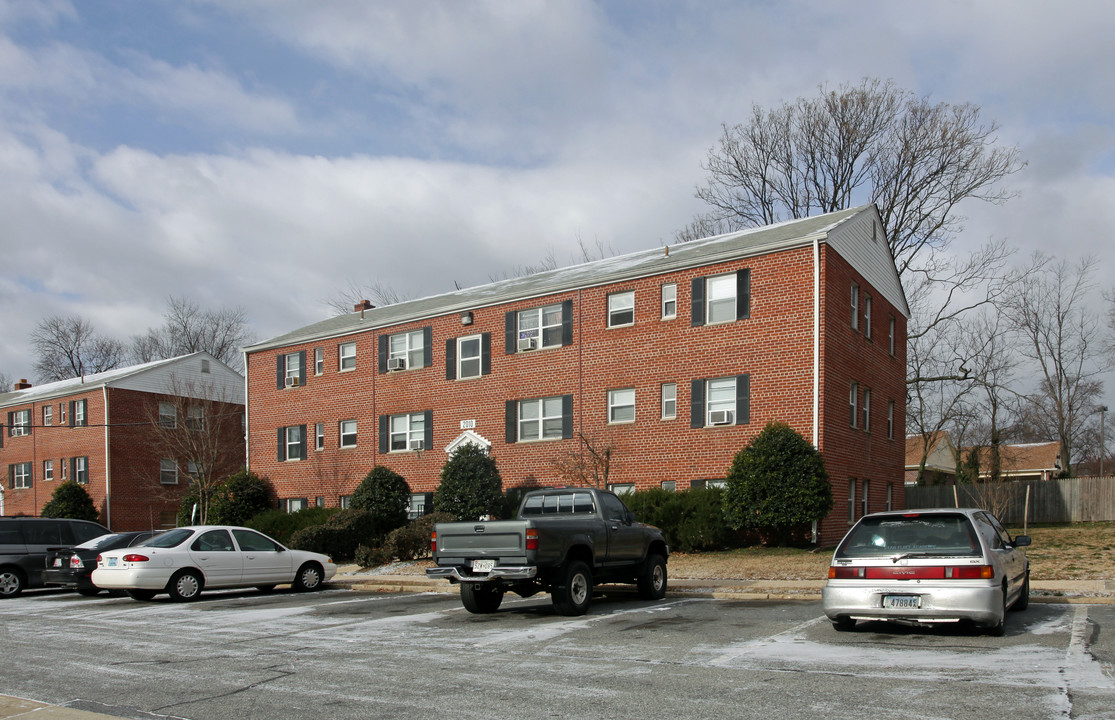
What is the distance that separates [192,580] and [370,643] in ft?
24.1

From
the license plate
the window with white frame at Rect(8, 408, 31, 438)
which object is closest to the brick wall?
the license plate

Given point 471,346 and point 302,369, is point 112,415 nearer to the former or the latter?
point 302,369

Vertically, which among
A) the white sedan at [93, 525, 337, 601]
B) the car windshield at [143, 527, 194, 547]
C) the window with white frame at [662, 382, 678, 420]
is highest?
the window with white frame at [662, 382, 678, 420]

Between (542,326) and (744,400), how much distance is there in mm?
7211

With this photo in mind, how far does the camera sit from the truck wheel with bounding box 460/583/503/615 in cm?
1309

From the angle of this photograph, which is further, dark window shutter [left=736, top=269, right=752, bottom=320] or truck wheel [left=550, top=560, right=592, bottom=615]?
dark window shutter [left=736, top=269, right=752, bottom=320]

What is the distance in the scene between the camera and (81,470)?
4638 cm

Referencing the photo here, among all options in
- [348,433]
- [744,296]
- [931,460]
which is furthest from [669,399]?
[931,460]

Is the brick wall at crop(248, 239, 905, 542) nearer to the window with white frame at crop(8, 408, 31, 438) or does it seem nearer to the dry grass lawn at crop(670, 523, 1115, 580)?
the dry grass lawn at crop(670, 523, 1115, 580)

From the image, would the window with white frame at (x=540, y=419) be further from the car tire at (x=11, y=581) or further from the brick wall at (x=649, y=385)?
the car tire at (x=11, y=581)

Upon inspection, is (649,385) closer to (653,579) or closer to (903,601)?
(653,579)

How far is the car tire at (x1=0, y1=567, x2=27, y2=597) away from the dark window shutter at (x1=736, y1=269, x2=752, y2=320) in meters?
17.4

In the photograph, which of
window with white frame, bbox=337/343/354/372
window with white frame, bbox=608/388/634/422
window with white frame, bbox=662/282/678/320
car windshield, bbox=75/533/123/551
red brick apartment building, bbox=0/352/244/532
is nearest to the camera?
car windshield, bbox=75/533/123/551

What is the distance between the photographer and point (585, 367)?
28.0 m
